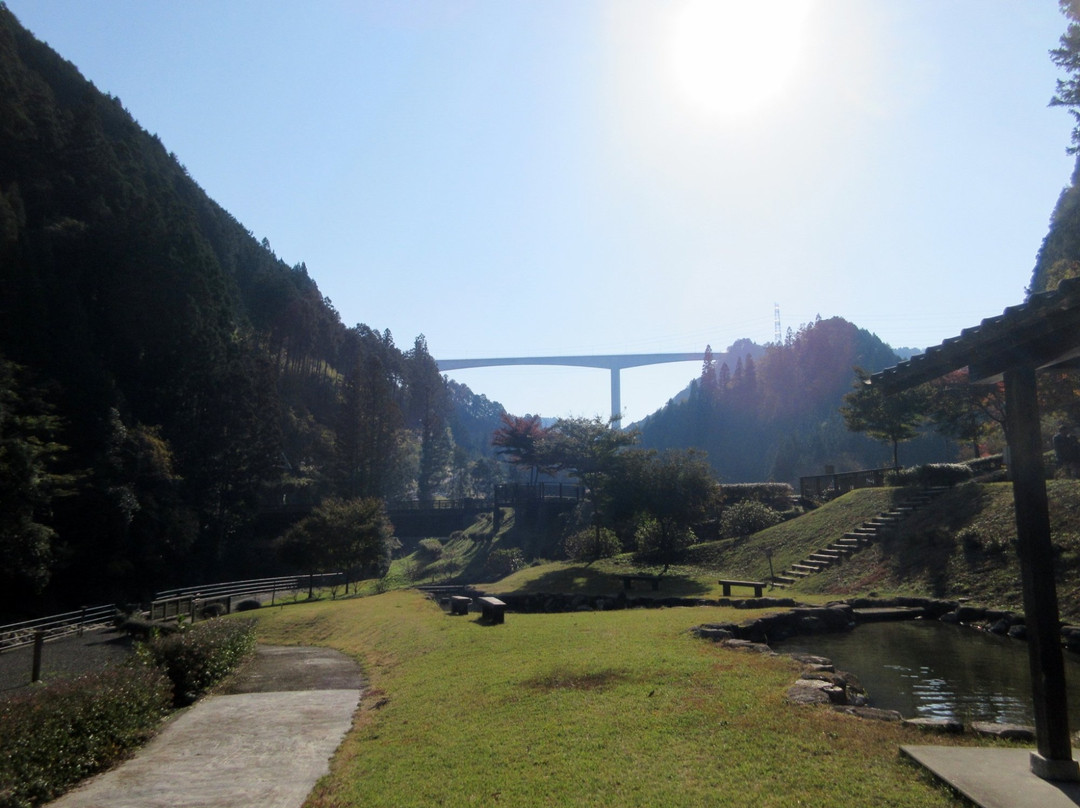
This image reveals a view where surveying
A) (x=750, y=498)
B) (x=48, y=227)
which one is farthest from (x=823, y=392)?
(x=48, y=227)

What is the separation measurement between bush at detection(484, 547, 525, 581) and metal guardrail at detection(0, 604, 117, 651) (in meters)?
19.8

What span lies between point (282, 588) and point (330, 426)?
40.4 meters

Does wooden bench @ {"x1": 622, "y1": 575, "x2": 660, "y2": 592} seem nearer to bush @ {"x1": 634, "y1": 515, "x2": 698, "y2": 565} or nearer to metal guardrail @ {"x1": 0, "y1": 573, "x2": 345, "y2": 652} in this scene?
bush @ {"x1": 634, "y1": 515, "x2": 698, "y2": 565}

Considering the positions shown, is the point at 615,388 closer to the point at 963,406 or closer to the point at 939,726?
the point at 963,406

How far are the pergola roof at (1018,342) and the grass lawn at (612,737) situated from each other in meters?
3.33

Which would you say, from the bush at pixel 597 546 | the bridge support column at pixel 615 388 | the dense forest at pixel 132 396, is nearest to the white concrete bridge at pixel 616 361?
the bridge support column at pixel 615 388

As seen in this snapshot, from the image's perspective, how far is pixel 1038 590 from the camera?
5.63 meters

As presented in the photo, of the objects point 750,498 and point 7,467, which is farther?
point 750,498

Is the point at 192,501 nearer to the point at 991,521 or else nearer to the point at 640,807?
the point at 991,521

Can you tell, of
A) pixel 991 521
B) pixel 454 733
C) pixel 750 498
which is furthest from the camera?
pixel 750 498

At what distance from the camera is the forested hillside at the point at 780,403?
9525 centimetres

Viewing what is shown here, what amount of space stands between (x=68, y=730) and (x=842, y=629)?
14373 mm

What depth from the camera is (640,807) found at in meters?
5.70

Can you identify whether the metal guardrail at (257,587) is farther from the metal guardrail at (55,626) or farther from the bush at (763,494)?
the bush at (763,494)
